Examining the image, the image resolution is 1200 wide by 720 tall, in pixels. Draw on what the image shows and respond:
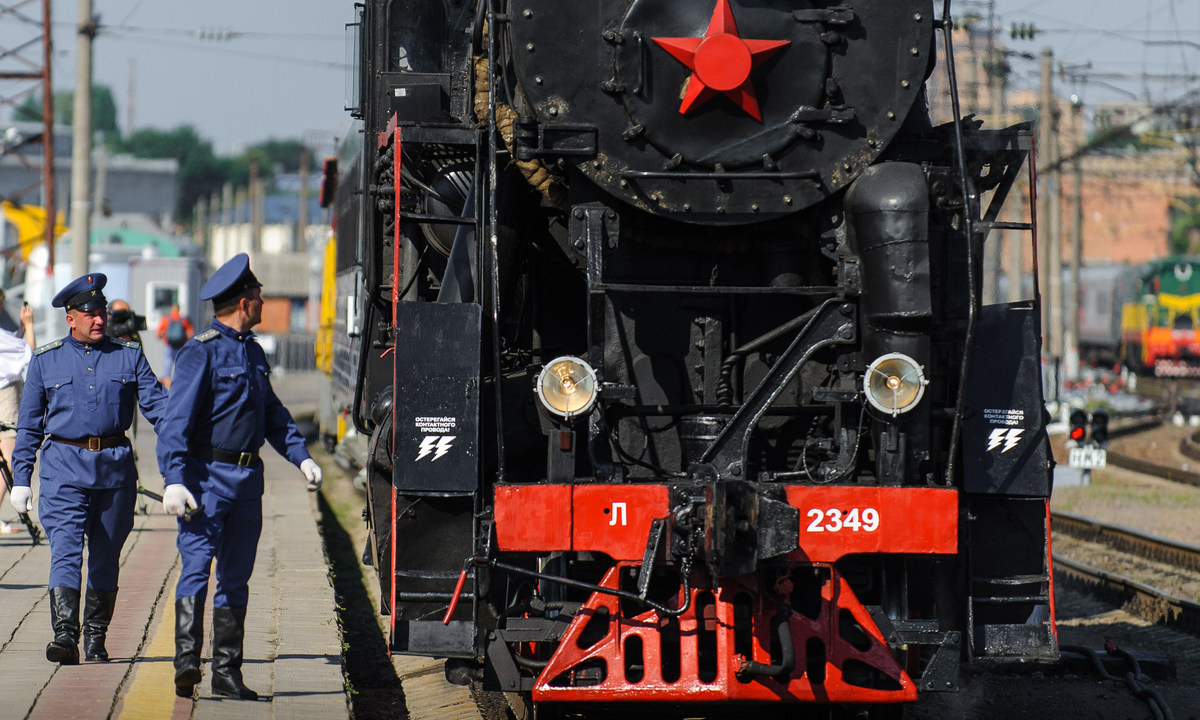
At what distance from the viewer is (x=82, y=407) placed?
6.74 metres

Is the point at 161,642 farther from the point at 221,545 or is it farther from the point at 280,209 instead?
the point at 280,209

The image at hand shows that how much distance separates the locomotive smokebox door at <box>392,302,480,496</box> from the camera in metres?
5.79

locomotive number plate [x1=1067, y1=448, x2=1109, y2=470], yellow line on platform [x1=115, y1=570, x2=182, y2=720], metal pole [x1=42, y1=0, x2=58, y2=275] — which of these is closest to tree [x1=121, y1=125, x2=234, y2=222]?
metal pole [x1=42, y1=0, x2=58, y2=275]

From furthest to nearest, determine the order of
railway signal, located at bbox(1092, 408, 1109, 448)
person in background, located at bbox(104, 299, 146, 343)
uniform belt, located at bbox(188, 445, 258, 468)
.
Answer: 1. railway signal, located at bbox(1092, 408, 1109, 448)
2. person in background, located at bbox(104, 299, 146, 343)
3. uniform belt, located at bbox(188, 445, 258, 468)

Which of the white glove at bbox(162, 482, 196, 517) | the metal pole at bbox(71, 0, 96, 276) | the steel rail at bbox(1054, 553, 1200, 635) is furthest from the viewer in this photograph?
the metal pole at bbox(71, 0, 96, 276)

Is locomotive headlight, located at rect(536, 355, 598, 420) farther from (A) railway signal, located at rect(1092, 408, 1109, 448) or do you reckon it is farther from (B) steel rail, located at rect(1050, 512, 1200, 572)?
(A) railway signal, located at rect(1092, 408, 1109, 448)

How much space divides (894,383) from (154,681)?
328 centimetres

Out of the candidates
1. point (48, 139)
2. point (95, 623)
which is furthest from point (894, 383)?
point (48, 139)

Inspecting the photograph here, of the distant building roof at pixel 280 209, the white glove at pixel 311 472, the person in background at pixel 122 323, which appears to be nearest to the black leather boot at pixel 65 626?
the white glove at pixel 311 472

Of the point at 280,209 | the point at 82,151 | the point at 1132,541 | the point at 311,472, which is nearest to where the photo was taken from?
the point at 311,472

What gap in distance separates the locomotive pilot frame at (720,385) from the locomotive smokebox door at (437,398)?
0.04 feet

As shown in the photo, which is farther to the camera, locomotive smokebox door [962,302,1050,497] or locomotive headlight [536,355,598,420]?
locomotive smokebox door [962,302,1050,497]

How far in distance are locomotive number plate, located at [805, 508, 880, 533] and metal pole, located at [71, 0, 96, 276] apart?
12.2 m

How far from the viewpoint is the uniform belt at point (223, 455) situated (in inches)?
236
